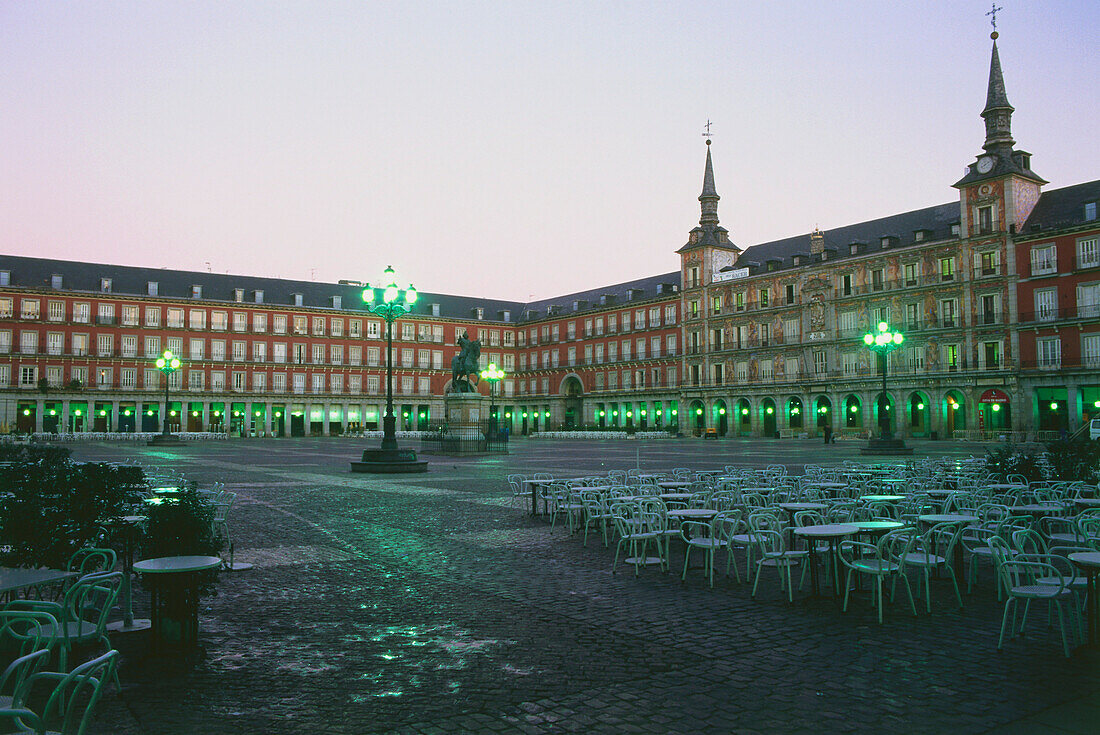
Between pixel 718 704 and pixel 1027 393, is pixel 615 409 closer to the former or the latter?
pixel 1027 393

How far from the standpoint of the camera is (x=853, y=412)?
53.3 metres

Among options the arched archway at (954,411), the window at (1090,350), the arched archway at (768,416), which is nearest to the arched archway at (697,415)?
the arched archway at (768,416)

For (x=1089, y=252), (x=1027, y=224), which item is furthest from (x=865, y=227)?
(x=1089, y=252)

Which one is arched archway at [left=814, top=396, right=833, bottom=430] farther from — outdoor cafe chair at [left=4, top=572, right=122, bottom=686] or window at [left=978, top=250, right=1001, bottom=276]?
outdoor cafe chair at [left=4, top=572, right=122, bottom=686]

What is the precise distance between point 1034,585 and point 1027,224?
47702 millimetres

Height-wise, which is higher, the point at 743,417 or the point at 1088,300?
the point at 1088,300

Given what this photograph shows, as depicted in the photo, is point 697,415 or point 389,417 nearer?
point 389,417

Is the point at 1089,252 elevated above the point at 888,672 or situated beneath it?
elevated above

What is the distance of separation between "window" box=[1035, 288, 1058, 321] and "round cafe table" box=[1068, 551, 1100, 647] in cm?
4472

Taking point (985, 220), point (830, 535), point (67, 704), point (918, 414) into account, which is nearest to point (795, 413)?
point (918, 414)

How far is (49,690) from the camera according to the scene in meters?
4.78

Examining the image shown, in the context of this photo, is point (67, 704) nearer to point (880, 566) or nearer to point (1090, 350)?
point (880, 566)

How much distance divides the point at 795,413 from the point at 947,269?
47.3 feet

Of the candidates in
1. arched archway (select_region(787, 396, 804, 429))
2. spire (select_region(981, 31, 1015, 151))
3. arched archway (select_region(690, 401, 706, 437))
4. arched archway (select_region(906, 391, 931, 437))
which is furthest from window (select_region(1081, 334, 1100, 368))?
arched archway (select_region(690, 401, 706, 437))
